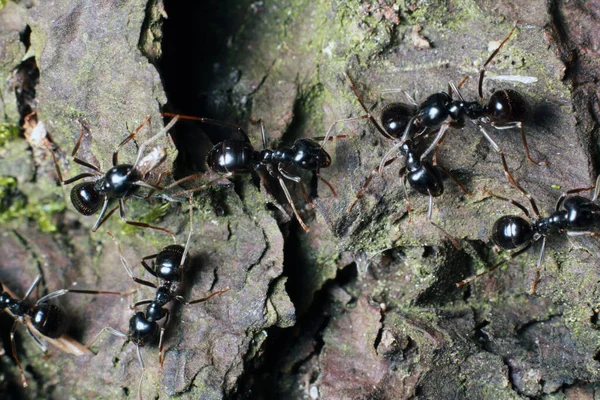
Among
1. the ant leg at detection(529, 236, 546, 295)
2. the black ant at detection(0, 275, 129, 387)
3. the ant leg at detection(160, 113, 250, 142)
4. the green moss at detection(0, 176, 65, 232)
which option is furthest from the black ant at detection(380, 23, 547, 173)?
the green moss at detection(0, 176, 65, 232)

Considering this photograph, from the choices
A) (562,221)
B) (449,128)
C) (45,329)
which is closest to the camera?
(562,221)

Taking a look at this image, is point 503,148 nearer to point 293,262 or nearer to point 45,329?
point 293,262

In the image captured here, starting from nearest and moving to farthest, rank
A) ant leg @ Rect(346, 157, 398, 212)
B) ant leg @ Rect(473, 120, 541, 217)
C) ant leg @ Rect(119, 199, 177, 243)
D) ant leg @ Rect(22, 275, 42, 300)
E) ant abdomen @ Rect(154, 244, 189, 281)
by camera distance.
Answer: ant leg @ Rect(473, 120, 541, 217) → ant leg @ Rect(346, 157, 398, 212) → ant abdomen @ Rect(154, 244, 189, 281) → ant leg @ Rect(119, 199, 177, 243) → ant leg @ Rect(22, 275, 42, 300)

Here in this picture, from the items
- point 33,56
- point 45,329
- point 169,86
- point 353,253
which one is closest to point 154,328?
point 45,329

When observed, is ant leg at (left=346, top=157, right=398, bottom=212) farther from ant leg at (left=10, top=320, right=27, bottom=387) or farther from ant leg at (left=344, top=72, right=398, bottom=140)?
ant leg at (left=10, top=320, right=27, bottom=387)

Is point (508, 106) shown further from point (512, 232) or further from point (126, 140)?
point (126, 140)

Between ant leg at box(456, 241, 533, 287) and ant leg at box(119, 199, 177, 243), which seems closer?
ant leg at box(456, 241, 533, 287)

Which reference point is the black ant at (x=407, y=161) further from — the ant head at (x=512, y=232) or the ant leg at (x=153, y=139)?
the ant leg at (x=153, y=139)
